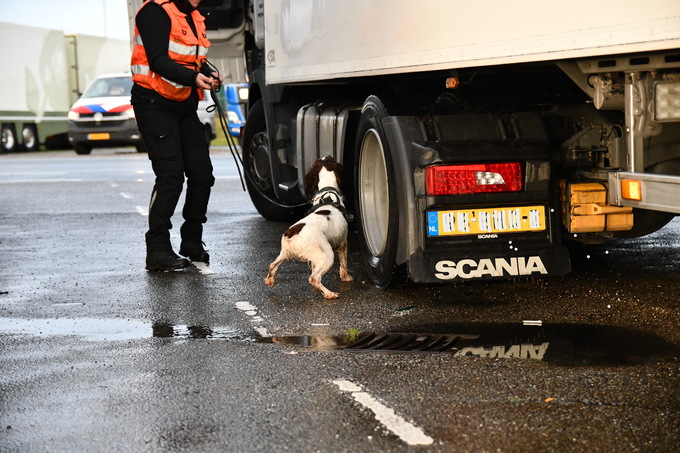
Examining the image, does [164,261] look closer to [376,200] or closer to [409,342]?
[376,200]

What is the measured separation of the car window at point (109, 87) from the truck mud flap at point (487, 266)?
23612 mm

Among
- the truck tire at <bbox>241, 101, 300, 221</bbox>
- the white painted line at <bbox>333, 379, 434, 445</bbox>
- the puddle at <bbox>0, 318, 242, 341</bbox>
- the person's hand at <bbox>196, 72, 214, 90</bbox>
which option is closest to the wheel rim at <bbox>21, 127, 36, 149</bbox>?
the truck tire at <bbox>241, 101, 300, 221</bbox>

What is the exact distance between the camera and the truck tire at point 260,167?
12.2 meters

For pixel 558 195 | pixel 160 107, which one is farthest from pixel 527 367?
pixel 160 107

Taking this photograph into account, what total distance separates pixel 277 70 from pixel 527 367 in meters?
5.23

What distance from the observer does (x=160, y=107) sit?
919cm

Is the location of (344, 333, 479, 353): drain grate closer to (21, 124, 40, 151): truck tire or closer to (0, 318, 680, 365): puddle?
(0, 318, 680, 365): puddle

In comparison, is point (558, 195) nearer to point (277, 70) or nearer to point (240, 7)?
point (277, 70)

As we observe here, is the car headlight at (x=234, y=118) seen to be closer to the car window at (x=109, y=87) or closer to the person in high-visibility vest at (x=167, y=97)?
the car window at (x=109, y=87)

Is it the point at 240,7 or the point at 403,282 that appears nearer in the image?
the point at 403,282

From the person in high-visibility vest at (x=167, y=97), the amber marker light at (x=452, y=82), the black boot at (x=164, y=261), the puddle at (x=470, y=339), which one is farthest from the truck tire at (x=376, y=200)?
the black boot at (x=164, y=261)

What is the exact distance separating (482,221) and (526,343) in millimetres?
1213

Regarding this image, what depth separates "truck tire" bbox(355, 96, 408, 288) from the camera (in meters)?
7.46

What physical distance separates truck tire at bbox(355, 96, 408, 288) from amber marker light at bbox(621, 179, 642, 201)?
1612 millimetres
